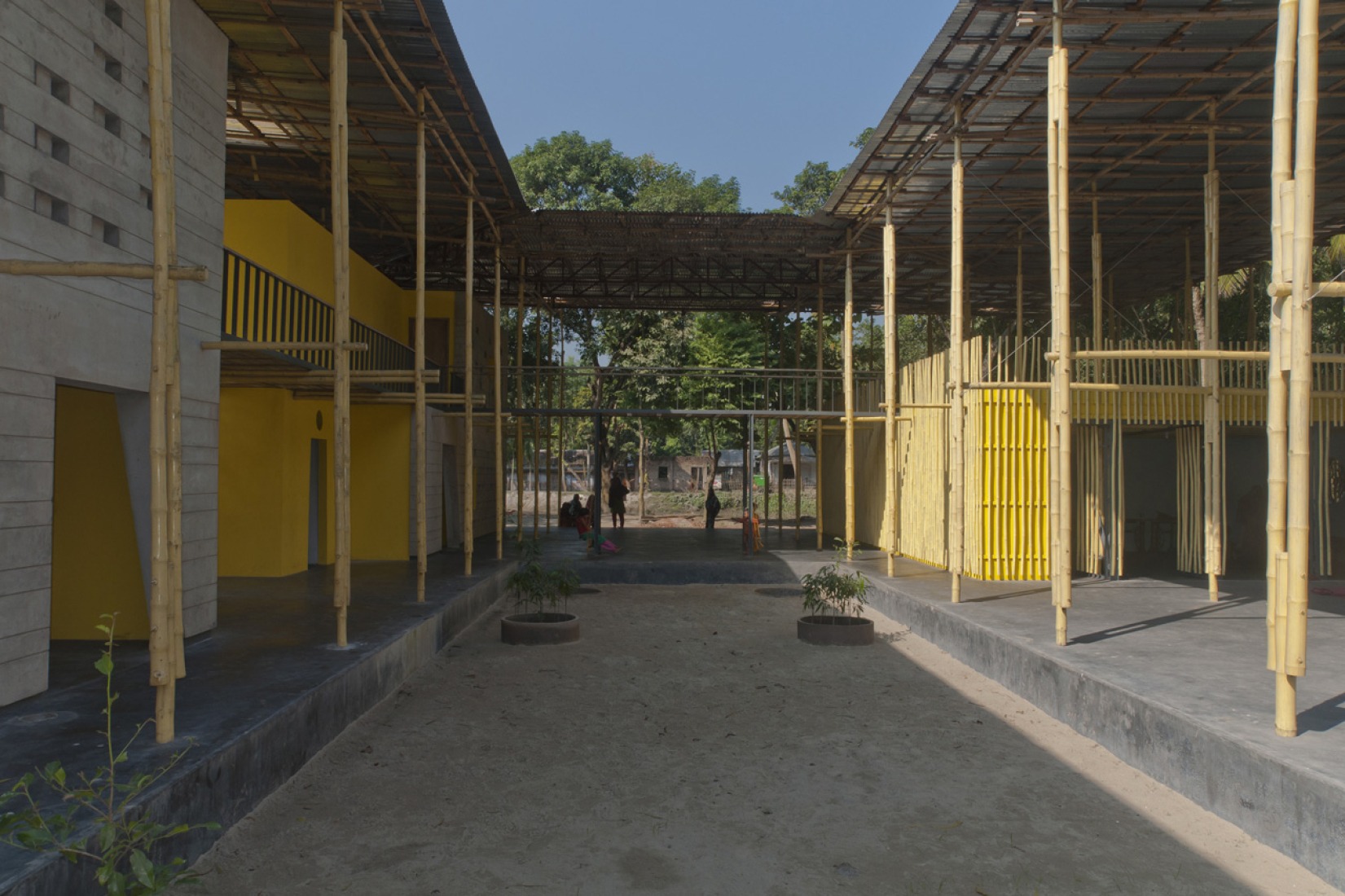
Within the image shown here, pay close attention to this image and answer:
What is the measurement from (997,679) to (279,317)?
8.40m

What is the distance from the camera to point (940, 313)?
22844 mm

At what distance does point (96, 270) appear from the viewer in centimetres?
457

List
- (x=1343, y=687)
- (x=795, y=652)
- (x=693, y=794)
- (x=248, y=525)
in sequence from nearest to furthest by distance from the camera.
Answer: (x=693, y=794)
(x=1343, y=687)
(x=795, y=652)
(x=248, y=525)

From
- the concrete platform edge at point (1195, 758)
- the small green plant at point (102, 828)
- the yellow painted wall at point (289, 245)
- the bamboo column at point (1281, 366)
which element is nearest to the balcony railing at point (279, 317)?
the yellow painted wall at point (289, 245)

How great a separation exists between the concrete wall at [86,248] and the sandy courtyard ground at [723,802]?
2.17 metres

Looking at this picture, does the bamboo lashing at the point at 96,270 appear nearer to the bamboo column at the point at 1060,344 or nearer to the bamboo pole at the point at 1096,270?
the bamboo column at the point at 1060,344

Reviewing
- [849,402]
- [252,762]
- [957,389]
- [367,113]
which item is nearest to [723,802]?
[252,762]

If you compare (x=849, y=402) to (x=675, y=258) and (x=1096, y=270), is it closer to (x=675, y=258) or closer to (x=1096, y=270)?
(x=1096, y=270)

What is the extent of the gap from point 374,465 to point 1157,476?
14.2 meters

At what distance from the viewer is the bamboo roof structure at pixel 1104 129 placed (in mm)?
9477

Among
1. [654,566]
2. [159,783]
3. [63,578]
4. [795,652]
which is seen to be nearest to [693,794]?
[159,783]

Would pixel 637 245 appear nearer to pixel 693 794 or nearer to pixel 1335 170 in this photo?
pixel 1335 170

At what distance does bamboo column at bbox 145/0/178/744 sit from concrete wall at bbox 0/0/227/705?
1654 mm

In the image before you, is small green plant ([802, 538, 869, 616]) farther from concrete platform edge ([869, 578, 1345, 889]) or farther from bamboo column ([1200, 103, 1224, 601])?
bamboo column ([1200, 103, 1224, 601])
